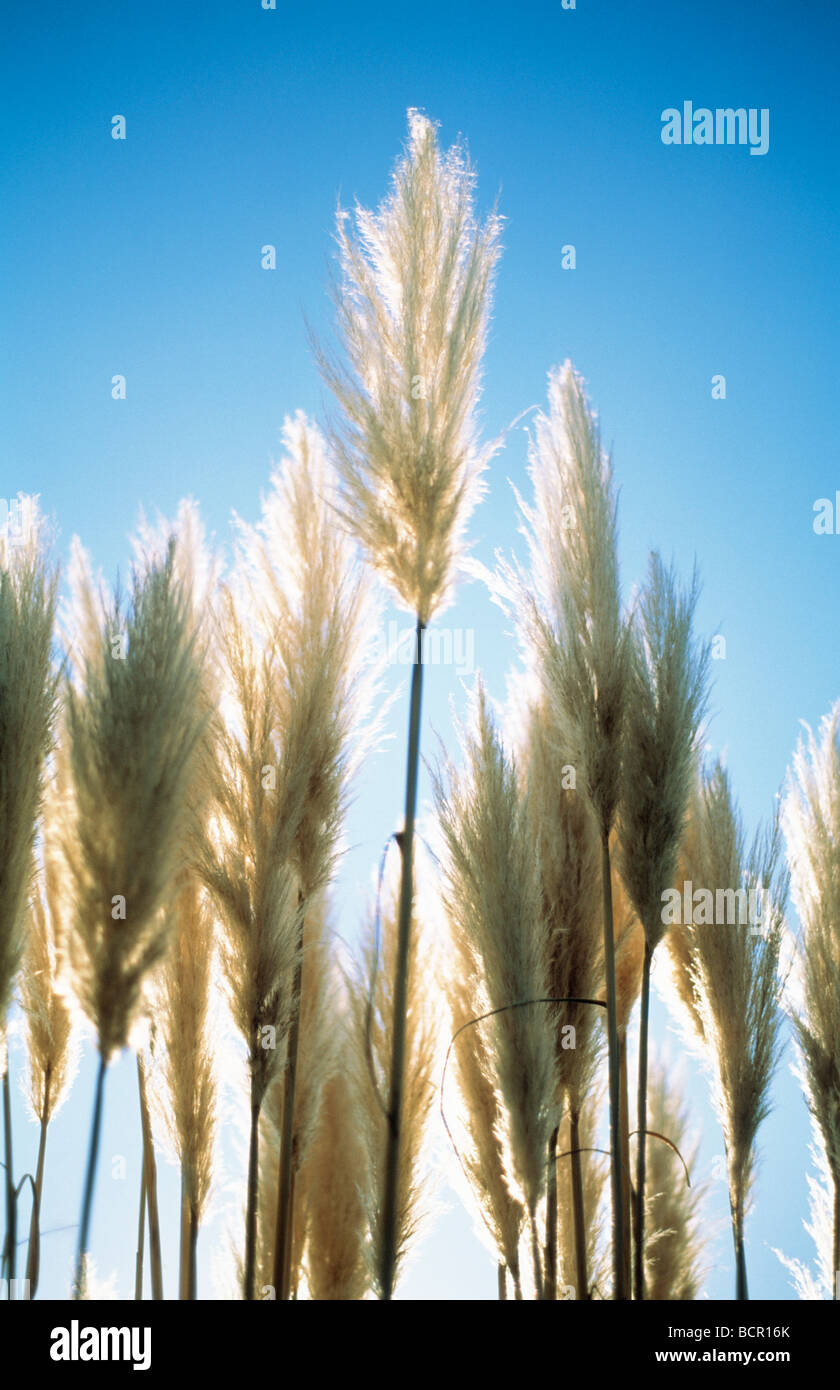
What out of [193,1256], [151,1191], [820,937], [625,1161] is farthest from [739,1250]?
[151,1191]

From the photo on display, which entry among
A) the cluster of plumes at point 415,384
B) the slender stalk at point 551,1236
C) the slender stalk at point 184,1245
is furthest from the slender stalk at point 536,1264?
the cluster of plumes at point 415,384

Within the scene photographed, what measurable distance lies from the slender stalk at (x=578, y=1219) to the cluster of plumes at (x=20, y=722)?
97 centimetres

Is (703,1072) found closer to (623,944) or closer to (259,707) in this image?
(623,944)

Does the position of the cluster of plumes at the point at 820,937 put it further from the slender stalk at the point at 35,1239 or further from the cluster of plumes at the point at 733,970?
the slender stalk at the point at 35,1239

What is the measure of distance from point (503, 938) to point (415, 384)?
3.04 ft

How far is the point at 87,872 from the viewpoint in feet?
4.40

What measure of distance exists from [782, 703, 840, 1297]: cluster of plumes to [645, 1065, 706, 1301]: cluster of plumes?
232 millimetres

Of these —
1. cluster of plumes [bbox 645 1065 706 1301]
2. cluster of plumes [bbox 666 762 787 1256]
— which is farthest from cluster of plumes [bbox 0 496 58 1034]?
cluster of plumes [bbox 645 1065 706 1301]

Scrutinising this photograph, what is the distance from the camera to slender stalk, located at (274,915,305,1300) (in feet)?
4.84

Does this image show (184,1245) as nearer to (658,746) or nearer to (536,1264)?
(536,1264)

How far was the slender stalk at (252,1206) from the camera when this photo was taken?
1.39 metres

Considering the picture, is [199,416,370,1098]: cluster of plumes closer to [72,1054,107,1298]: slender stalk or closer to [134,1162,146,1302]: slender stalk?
[72,1054,107,1298]: slender stalk
